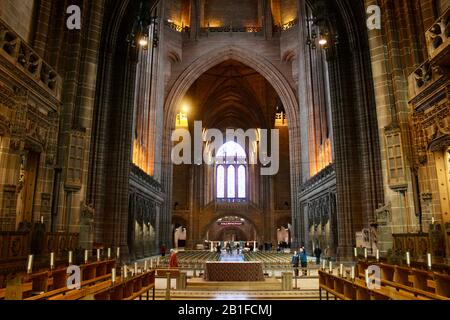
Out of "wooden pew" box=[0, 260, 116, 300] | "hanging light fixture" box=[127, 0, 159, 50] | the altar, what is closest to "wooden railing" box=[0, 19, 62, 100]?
"wooden pew" box=[0, 260, 116, 300]

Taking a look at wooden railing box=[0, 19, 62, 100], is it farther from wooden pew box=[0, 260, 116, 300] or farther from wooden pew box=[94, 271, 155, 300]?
wooden pew box=[94, 271, 155, 300]

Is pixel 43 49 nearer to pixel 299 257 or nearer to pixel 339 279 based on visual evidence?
pixel 339 279

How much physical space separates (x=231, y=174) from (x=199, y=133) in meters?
7.28

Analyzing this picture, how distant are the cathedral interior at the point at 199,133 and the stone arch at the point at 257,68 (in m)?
0.13

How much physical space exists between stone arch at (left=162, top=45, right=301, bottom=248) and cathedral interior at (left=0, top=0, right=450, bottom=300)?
13cm

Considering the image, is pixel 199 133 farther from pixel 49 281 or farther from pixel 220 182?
pixel 49 281

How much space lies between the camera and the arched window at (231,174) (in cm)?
4275

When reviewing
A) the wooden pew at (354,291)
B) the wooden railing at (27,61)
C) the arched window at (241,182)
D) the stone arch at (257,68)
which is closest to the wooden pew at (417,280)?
the wooden pew at (354,291)

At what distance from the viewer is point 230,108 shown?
4400 cm

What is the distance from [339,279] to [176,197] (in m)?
34.3

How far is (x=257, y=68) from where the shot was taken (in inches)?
1259

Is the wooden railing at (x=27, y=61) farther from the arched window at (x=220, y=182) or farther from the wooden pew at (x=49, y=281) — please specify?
the arched window at (x=220, y=182)

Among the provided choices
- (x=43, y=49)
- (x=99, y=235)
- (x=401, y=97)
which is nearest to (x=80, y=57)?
(x=43, y=49)

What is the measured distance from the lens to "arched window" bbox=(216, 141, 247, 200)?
42.8 metres
